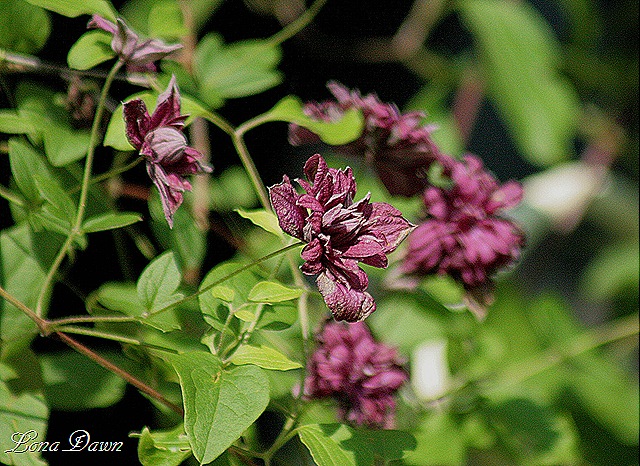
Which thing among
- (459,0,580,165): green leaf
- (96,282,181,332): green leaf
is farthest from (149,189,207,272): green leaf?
(459,0,580,165): green leaf

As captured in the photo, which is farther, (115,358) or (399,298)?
(399,298)

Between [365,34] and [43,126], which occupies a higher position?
[43,126]

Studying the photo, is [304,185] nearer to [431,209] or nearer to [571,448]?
[431,209]

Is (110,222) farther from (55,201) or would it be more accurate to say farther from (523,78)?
(523,78)

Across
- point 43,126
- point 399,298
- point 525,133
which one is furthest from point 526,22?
point 43,126

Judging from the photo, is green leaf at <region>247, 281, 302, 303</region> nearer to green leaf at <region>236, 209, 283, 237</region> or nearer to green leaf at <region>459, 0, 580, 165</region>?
green leaf at <region>236, 209, 283, 237</region>
